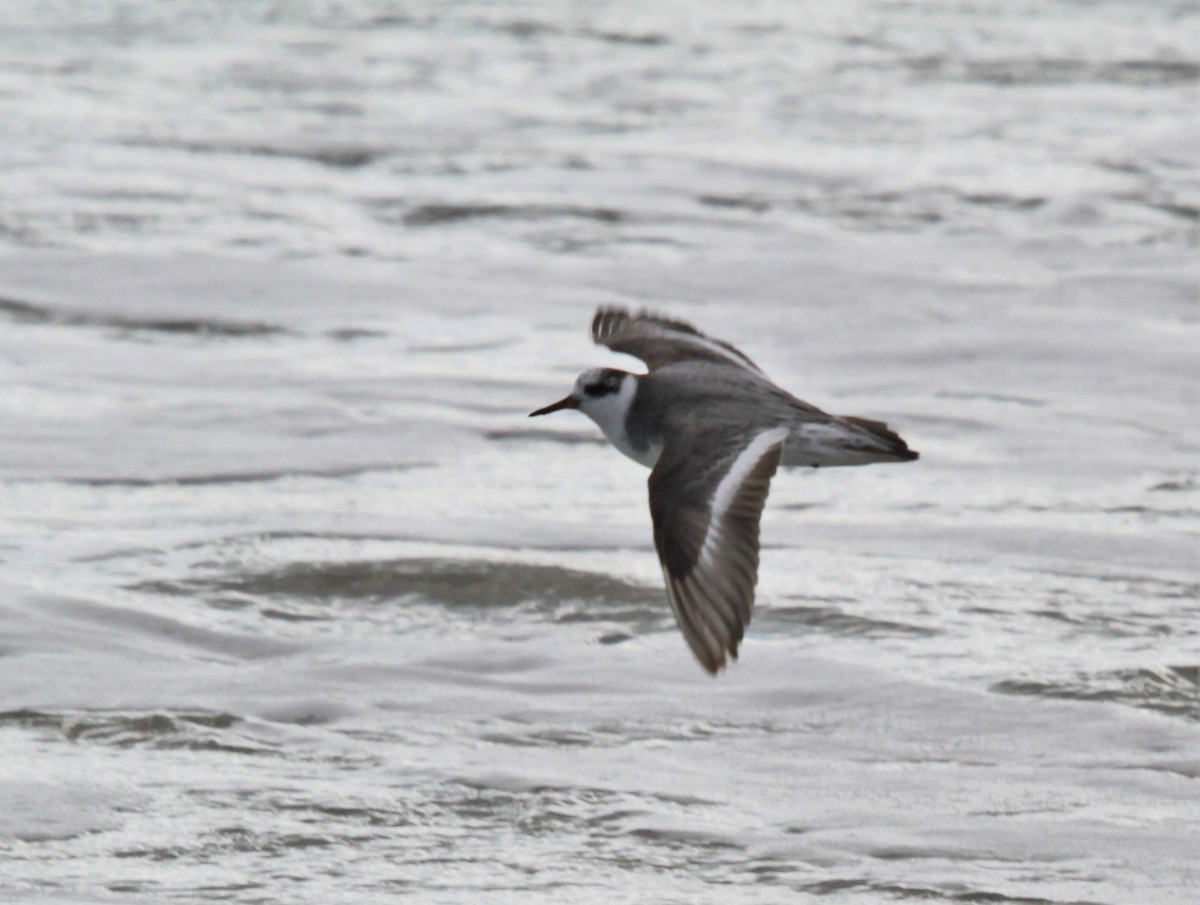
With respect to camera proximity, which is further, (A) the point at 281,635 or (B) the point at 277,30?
(B) the point at 277,30

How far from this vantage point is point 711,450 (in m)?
5.45

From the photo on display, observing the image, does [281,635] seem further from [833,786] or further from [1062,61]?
[1062,61]

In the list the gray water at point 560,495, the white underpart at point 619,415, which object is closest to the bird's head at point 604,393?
the white underpart at point 619,415

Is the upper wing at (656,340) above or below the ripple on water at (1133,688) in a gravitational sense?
above

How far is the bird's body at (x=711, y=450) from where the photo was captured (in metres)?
4.96

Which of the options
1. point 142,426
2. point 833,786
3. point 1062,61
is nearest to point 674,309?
point 142,426

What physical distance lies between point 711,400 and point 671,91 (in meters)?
9.43

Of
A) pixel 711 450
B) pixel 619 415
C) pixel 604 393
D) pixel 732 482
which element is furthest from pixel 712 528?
pixel 604 393

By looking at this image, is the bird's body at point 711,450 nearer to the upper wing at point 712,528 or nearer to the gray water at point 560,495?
the upper wing at point 712,528

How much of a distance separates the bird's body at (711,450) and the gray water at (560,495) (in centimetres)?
54

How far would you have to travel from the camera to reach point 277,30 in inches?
650

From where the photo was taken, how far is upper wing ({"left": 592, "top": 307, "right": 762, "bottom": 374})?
670 cm

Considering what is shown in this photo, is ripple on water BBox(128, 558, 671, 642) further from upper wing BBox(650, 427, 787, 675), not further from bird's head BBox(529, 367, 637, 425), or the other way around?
upper wing BBox(650, 427, 787, 675)

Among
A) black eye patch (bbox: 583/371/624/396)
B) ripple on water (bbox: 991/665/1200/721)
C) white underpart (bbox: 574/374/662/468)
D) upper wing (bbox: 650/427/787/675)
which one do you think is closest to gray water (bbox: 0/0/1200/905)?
ripple on water (bbox: 991/665/1200/721)
